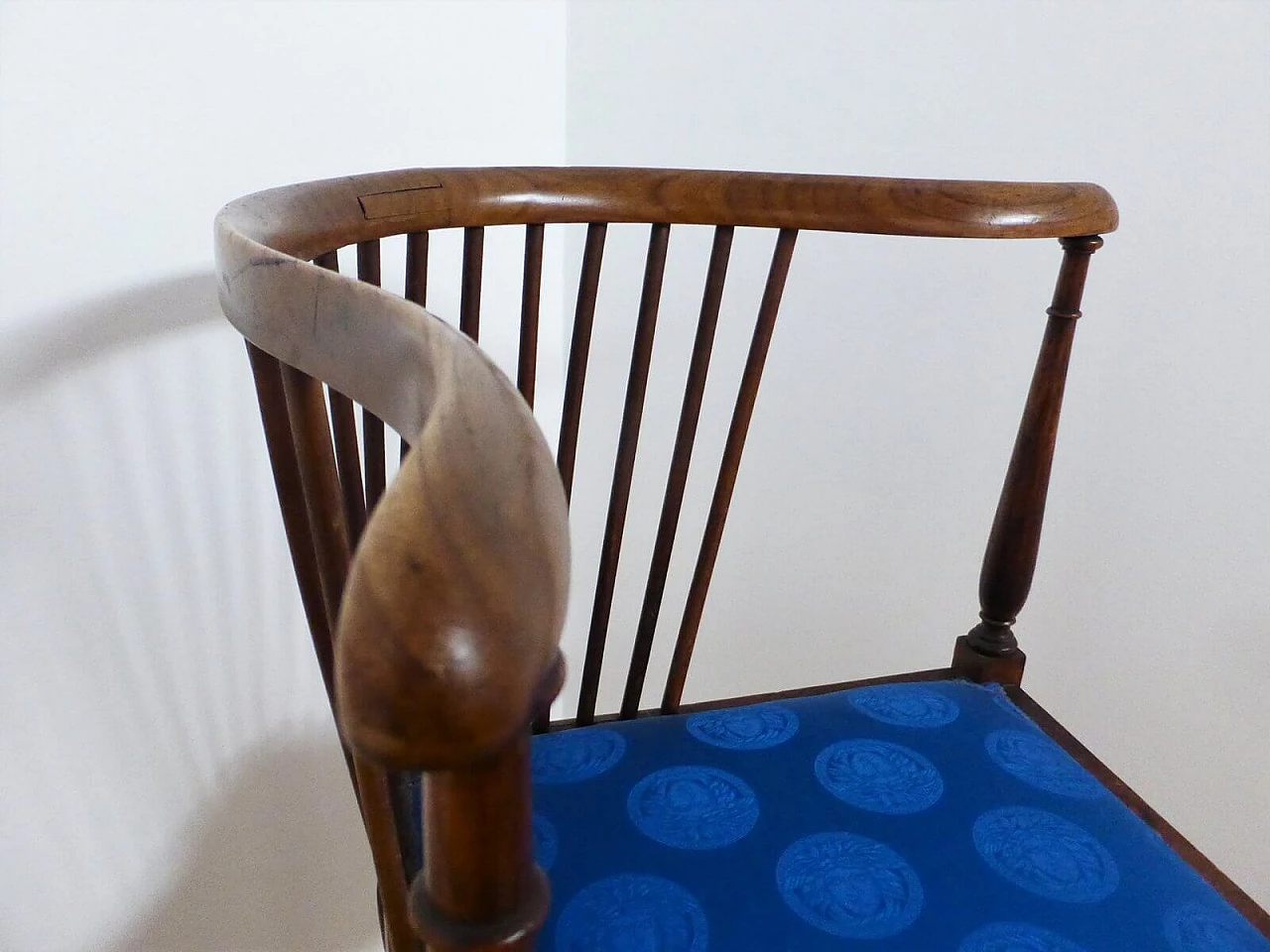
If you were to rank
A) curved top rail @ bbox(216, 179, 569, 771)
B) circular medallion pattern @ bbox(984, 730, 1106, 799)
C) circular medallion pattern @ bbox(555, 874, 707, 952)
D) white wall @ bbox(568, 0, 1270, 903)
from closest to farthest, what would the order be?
curved top rail @ bbox(216, 179, 569, 771) → circular medallion pattern @ bbox(555, 874, 707, 952) → circular medallion pattern @ bbox(984, 730, 1106, 799) → white wall @ bbox(568, 0, 1270, 903)

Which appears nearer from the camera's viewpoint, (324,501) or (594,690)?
(324,501)

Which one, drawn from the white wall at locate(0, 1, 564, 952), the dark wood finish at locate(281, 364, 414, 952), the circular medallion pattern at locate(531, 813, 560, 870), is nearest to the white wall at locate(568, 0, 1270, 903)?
the white wall at locate(0, 1, 564, 952)

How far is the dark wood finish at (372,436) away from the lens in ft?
1.73

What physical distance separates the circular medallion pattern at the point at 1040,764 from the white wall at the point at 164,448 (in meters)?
0.59

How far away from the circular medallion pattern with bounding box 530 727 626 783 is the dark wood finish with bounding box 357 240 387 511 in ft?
0.62

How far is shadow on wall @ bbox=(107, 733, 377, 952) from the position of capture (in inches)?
33.1

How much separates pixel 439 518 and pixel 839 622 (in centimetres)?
98

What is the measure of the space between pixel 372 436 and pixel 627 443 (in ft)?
0.54

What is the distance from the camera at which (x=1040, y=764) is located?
611mm

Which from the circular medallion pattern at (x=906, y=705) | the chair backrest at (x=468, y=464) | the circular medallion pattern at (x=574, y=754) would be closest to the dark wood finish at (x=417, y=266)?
the chair backrest at (x=468, y=464)

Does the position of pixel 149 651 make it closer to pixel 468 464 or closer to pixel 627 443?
pixel 627 443

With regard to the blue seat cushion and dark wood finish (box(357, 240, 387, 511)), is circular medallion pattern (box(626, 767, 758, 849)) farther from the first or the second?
dark wood finish (box(357, 240, 387, 511))

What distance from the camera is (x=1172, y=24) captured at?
0.80 m

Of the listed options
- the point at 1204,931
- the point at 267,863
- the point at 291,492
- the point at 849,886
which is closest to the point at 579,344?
the point at 291,492
